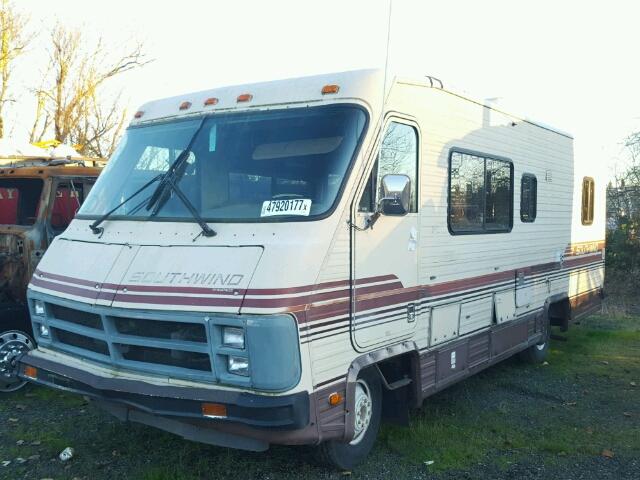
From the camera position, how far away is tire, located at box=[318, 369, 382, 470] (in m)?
4.52

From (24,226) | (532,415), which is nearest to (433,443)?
(532,415)

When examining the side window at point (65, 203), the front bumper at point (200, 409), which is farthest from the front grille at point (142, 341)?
the side window at point (65, 203)

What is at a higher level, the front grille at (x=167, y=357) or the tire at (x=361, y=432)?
the front grille at (x=167, y=357)

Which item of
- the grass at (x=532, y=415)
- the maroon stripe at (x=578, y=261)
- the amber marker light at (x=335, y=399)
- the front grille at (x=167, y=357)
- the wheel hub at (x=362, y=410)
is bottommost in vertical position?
the grass at (x=532, y=415)

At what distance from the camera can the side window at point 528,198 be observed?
6992 millimetres

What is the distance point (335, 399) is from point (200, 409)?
33.9 inches

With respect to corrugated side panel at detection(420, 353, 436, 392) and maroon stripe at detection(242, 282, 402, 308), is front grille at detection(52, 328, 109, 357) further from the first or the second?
corrugated side panel at detection(420, 353, 436, 392)

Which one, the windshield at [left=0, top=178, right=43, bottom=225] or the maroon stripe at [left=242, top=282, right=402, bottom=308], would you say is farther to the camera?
the windshield at [left=0, top=178, right=43, bottom=225]

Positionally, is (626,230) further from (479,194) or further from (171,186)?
(171,186)

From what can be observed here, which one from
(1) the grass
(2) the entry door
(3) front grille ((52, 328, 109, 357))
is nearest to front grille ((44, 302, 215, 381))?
(3) front grille ((52, 328, 109, 357))

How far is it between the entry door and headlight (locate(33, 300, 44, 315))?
237 cm

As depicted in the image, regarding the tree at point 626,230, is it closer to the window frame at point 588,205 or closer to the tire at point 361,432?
the window frame at point 588,205

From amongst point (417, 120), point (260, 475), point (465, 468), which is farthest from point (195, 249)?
point (465, 468)

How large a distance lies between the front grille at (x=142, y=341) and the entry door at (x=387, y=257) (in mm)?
1041
